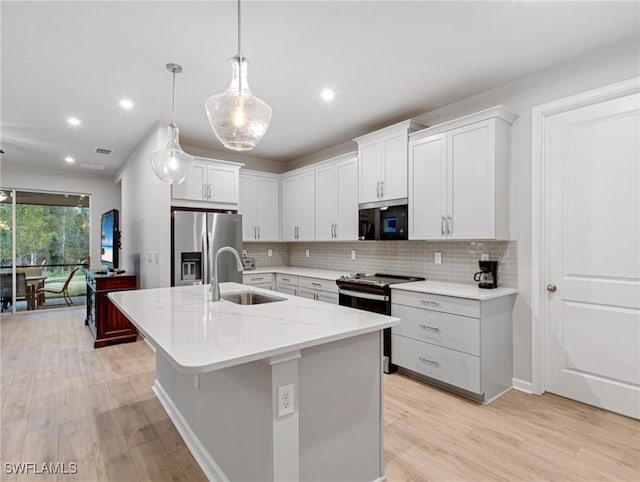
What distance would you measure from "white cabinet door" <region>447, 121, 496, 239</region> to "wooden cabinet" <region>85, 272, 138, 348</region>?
410 centimetres

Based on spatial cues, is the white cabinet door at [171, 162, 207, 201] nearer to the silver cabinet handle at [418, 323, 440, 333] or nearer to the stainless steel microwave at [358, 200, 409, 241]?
the stainless steel microwave at [358, 200, 409, 241]

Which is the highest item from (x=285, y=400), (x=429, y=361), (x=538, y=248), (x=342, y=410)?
(x=538, y=248)

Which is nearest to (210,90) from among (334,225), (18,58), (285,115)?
(285,115)

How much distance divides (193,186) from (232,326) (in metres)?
3.03

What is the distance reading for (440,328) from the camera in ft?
9.38

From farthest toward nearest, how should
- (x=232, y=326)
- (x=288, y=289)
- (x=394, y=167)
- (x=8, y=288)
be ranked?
(x=8, y=288)
(x=288, y=289)
(x=394, y=167)
(x=232, y=326)

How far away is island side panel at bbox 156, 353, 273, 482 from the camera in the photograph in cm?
141

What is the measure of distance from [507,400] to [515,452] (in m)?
0.75

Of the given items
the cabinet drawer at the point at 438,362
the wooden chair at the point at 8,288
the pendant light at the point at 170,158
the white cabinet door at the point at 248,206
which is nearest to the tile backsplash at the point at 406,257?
the white cabinet door at the point at 248,206

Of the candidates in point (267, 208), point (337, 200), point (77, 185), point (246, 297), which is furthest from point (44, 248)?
point (246, 297)

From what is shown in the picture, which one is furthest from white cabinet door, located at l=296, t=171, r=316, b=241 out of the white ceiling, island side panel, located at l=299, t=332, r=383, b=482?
island side panel, located at l=299, t=332, r=383, b=482

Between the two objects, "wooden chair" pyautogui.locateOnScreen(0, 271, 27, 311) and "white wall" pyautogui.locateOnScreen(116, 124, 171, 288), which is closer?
"white wall" pyautogui.locateOnScreen(116, 124, 171, 288)

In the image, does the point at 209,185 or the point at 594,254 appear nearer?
the point at 594,254

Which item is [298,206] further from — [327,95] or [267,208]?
[327,95]
